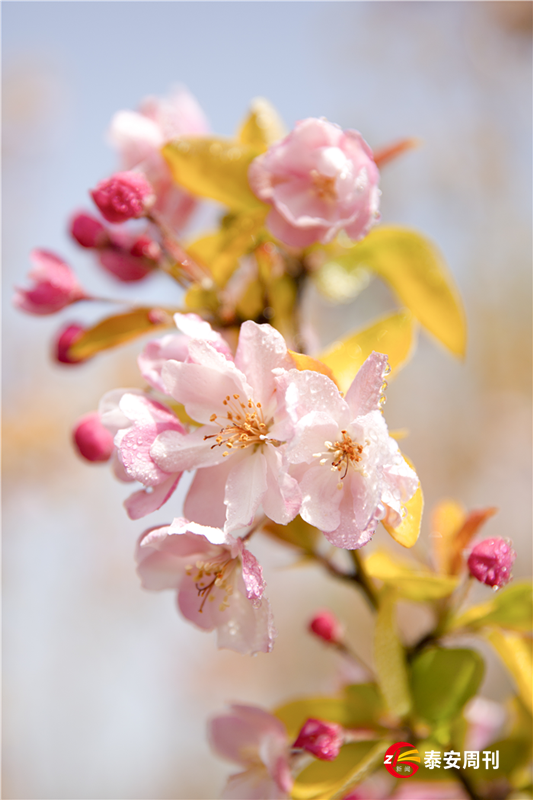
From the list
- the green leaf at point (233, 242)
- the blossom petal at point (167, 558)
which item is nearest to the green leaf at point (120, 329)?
the green leaf at point (233, 242)

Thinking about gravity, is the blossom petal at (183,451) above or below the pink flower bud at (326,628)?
above

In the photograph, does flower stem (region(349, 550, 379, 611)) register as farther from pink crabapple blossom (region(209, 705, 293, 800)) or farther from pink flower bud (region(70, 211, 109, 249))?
pink flower bud (region(70, 211, 109, 249))

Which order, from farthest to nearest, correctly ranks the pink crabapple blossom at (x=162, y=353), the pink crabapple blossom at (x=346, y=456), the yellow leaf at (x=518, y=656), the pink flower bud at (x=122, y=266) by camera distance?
the pink flower bud at (x=122, y=266)
the yellow leaf at (x=518, y=656)
the pink crabapple blossom at (x=162, y=353)
the pink crabapple blossom at (x=346, y=456)

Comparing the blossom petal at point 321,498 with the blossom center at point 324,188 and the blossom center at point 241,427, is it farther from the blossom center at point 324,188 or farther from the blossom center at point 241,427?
the blossom center at point 324,188

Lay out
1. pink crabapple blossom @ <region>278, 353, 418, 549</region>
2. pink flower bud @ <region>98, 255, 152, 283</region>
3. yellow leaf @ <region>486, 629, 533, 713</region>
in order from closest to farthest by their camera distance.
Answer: pink crabapple blossom @ <region>278, 353, 418, 549</region> → yellow leaf @ <region>486, 629, 533, 713</region> → pink flower bud @ <region>98, 255, 152, 283</region>

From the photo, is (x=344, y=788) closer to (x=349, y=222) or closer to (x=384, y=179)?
(x=349, y=222)

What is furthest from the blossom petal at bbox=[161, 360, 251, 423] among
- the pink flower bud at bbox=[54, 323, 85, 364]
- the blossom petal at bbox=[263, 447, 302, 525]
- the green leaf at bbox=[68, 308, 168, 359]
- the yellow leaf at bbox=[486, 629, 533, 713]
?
the yellow leaf at bbox=[486, 629, 533, 713]
